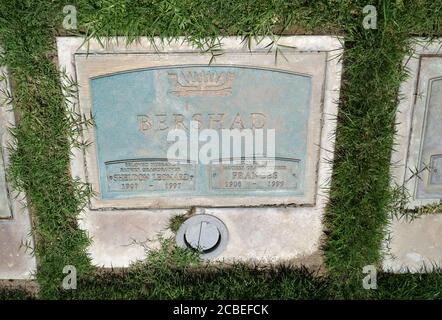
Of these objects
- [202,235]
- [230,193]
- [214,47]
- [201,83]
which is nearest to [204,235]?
[202,235]

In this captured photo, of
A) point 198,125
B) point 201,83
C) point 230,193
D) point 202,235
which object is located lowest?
point 202,235

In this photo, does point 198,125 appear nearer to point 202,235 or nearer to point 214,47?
point 214,47

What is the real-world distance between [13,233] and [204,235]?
3.49 ft

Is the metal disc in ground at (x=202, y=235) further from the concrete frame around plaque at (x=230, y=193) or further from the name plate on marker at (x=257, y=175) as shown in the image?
the name plate on marker at (x=257, y=175)

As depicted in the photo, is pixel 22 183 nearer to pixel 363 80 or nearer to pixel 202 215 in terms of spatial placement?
pixel 202 215

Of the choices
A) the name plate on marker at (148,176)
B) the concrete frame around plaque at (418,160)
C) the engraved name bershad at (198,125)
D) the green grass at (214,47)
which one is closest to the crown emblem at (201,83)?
the engraved name bershad at (198,125)

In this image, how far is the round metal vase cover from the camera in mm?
2820

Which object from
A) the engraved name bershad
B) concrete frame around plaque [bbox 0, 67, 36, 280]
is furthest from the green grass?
the engraved name bershad

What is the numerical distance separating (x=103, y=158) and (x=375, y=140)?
1433 millimetres

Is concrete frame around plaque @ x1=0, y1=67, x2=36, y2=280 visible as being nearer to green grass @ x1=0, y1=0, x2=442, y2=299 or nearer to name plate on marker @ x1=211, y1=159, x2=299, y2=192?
green grass @ x1=0, y1=0, x2=442, y2=299

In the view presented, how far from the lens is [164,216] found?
283cm

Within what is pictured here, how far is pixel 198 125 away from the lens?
104 inches
